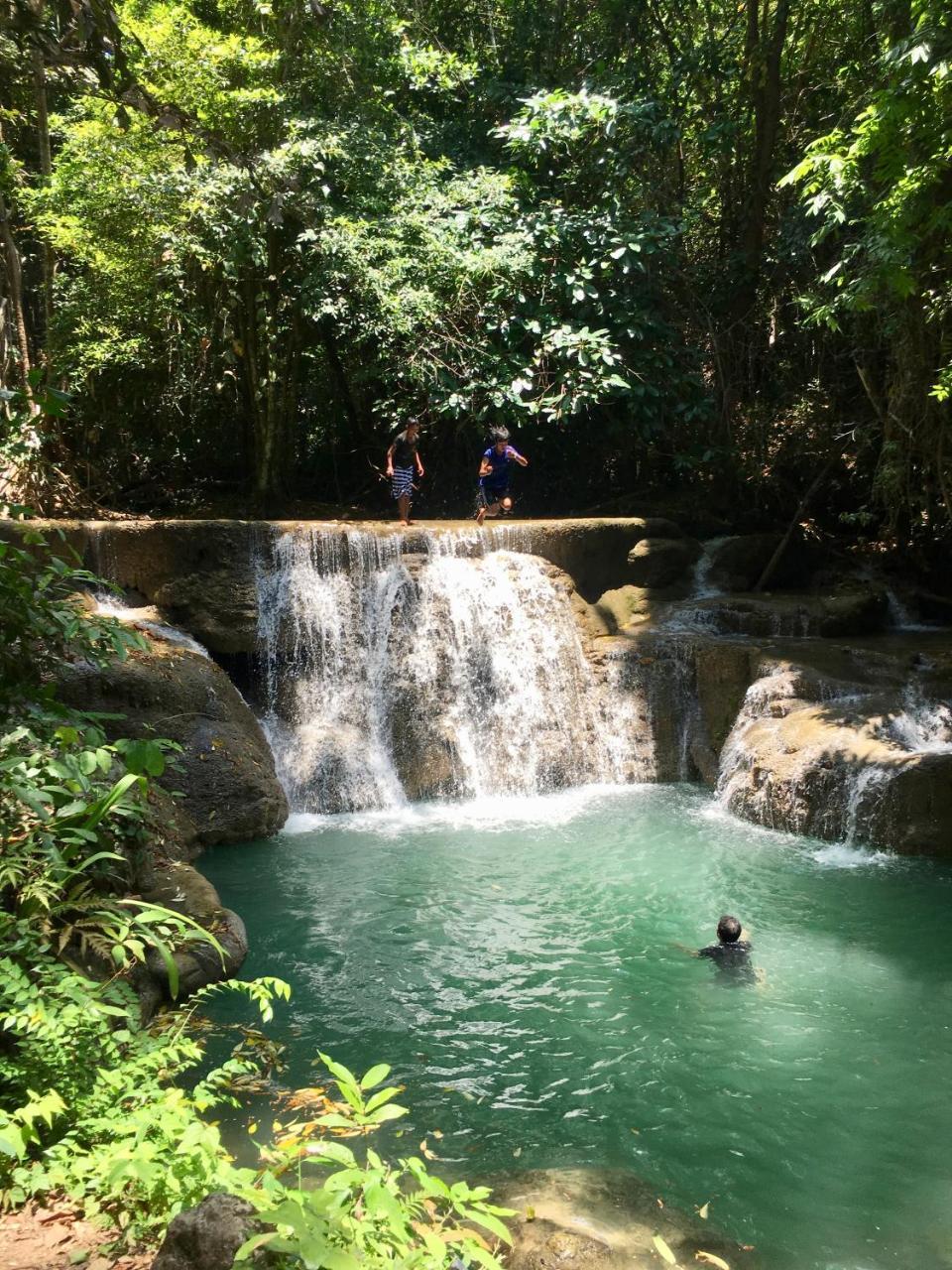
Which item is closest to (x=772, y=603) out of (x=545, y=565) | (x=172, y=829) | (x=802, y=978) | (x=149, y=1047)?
(x=545, y=565)

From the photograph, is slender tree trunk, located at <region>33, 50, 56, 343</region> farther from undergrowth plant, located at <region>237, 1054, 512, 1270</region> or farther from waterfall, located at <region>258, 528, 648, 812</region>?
undergrowth plant, located at <region>237, 1054, 512, 1270</region>

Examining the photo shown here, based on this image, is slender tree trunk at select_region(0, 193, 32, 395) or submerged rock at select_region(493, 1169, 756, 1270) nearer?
submerged rock at select_region(493, 1169, 756, 1270)

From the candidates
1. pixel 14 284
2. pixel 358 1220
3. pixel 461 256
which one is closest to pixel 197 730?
pixel 358 1220

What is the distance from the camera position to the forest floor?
2.48 m

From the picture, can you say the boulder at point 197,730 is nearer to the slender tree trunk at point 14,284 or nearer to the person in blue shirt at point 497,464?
the slender tree trunk at point 14,284

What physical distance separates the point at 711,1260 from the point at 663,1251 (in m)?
0.22

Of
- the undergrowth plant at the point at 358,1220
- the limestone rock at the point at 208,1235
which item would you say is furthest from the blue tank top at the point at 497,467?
the limestone rock at the point at 208,1235

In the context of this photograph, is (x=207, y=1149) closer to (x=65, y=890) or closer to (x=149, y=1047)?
(x=149, y=1047)

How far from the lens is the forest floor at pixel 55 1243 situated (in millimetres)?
2479

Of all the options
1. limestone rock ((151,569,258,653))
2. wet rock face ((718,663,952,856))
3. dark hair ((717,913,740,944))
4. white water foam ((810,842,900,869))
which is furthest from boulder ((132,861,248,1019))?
wet rock face ((718,663,952,856))

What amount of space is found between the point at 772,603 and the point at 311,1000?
7261mm

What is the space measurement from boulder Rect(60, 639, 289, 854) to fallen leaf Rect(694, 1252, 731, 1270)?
16.4ft

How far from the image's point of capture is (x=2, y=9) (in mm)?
5270

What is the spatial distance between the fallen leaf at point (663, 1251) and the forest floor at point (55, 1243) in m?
1.54
